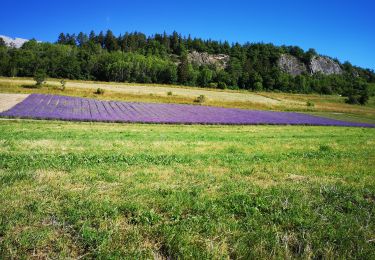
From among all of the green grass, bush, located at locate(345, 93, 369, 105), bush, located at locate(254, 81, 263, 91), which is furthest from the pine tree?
the green grass

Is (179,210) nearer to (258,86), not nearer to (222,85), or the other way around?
(222,85)

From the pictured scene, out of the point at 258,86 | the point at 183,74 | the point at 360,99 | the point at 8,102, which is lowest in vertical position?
the point at 8,102

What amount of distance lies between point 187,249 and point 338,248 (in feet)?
8.90

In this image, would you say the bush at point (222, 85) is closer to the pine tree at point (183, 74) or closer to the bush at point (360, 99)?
the pine tree at point (183, 74)

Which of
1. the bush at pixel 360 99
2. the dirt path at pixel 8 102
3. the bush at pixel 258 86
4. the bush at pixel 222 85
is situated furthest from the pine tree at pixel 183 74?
the dirt path at pixel 8 102

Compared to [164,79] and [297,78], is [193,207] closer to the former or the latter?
[164,79]

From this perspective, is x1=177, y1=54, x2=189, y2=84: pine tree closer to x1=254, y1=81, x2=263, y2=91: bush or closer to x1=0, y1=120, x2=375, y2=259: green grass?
x1=254, y1=81, x2=263, y2=91: bush

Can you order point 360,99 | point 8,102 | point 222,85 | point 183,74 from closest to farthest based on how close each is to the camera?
point 8,102 → point 360,99 → point 222,85 → point 183,74

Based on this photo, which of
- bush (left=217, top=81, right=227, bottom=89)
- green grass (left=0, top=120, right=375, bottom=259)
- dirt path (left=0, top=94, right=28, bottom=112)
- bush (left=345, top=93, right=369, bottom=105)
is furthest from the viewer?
bush (left=217, top=81, right=227, bottom=89)

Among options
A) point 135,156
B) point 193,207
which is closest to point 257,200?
point 193,207

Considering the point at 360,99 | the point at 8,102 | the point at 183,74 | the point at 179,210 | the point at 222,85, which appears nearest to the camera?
the point at 179,210

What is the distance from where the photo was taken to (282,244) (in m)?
5.41

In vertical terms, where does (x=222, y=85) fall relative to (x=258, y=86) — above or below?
below

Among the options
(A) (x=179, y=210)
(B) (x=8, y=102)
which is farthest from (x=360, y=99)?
(A) (x=179, y=210)
